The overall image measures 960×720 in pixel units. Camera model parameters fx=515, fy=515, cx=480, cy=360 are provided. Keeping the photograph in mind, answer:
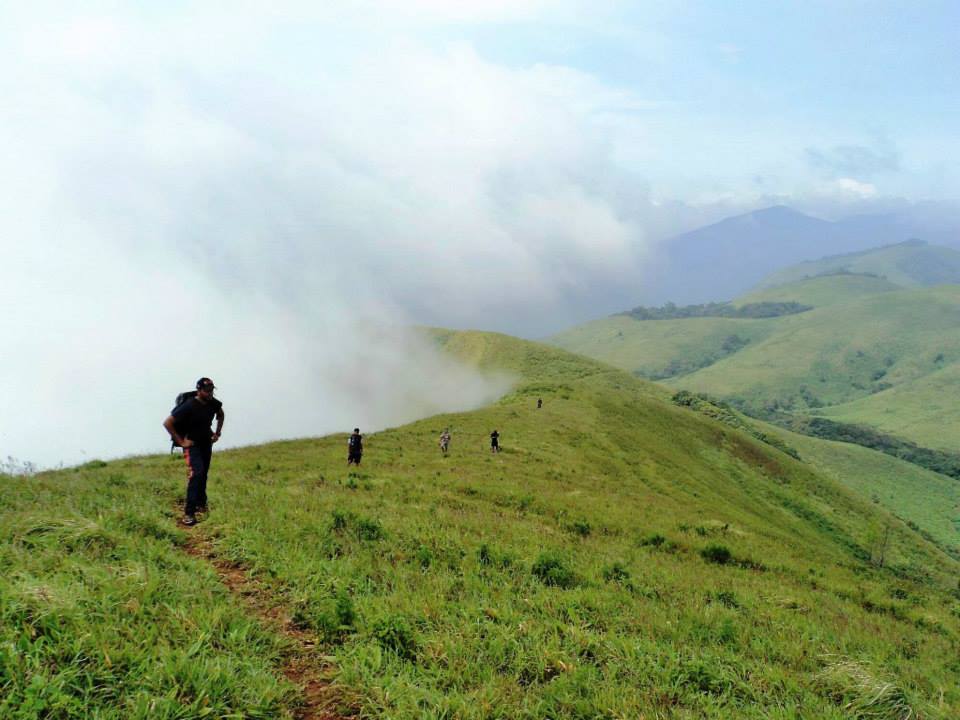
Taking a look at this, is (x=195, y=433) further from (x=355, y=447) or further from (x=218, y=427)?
(x=355, y=447)

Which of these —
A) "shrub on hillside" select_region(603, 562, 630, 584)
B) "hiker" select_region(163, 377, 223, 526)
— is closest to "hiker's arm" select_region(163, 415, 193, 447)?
"hiker" select_region(163, 377, 223, 526)

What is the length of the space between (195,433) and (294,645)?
6213mm

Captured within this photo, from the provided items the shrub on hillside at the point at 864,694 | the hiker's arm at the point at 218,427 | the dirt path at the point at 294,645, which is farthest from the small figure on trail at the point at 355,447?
the shrub on hillside at the point at 864,694

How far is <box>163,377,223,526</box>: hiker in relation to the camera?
10.9 meters

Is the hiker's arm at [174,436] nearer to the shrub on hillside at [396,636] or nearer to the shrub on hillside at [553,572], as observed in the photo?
the shrub on hillside at [396,636]

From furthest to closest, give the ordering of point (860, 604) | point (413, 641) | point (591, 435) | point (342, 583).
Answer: point (591, 435), point (860, 604), point (342, 583), point (413, 641)

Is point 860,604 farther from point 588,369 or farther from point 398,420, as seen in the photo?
point 398,420

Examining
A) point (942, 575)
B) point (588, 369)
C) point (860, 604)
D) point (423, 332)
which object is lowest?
point (942, 575)

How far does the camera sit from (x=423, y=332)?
19362 centimetres

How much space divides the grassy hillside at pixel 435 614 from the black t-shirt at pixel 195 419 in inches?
68.4

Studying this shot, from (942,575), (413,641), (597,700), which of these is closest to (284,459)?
(413,641)

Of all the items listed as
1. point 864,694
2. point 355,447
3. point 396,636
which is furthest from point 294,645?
point 355,447

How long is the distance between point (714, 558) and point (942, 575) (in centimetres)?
5196

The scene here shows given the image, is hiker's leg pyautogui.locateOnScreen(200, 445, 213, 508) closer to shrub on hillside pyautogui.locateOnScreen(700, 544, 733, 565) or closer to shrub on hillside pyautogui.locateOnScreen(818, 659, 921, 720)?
shrub on hillside pyautogui.locateOnScreen(818, 659, 921, 720)
